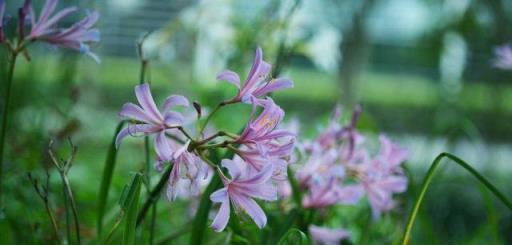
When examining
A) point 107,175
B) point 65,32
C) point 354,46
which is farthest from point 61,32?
point 354,46

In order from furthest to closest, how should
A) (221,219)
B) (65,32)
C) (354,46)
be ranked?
(354,46), (65,32), (221,219)

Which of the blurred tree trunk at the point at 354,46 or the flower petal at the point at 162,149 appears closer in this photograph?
the flower petal at the point at 162,149

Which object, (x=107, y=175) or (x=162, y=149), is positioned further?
(x=107, y=175)

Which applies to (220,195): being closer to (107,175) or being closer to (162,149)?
(162,149)

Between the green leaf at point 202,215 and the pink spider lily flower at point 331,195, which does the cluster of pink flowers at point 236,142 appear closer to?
the green leaf at point 202,215

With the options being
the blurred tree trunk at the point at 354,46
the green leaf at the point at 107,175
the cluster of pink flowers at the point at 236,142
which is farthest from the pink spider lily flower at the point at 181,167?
the blurred tree trunk at the point at 354,46

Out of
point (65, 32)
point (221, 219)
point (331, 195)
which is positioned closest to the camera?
point (221, 219)

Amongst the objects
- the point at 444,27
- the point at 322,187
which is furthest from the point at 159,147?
the point at 444,27

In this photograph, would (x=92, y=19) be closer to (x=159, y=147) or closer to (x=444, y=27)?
(x=159, y=147)
